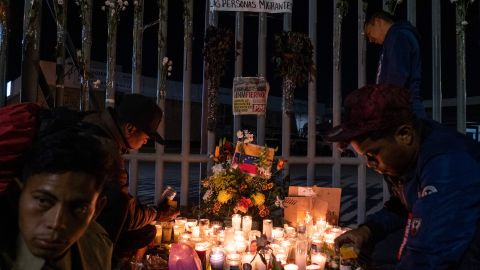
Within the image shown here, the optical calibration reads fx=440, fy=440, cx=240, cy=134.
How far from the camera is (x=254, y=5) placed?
608 centimetres

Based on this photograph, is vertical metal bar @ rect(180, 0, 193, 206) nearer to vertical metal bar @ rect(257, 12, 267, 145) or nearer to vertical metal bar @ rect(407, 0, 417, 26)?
vertical metal bar @ rect(257, 12, 267, 145)

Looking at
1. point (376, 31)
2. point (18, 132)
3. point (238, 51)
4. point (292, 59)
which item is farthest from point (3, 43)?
point (18, 132)

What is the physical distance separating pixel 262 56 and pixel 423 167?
4592 millimetres

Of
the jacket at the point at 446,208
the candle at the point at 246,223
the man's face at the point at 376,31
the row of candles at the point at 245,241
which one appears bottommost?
the row of candles at the point at 245,241

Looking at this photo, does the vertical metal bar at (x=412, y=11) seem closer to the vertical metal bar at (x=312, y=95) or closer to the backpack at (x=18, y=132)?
the vertical metal bar at (x=312, y=95)

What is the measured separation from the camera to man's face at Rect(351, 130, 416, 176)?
186 centimetres

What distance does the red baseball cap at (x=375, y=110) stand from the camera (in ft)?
5.91

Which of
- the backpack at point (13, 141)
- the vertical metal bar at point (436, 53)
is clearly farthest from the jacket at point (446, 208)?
the vertical metal bar at point (436, 53)

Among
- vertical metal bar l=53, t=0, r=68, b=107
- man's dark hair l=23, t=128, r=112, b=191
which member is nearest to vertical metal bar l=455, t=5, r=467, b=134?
vertical metal bar l=53, t=0, r=68, b=107

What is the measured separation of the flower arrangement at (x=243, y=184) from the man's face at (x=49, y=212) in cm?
359

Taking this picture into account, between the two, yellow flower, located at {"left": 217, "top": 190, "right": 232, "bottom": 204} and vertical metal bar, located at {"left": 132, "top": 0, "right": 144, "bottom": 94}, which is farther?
vertical metal bar, located at {"left": 132, "top": 0, "right": 144, "bottom": 94}

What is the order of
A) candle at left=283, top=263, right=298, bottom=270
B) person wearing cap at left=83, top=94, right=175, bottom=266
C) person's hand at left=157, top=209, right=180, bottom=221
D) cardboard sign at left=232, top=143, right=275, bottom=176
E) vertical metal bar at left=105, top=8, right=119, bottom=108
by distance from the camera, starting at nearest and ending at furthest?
1. person wearing cap at left=83, top=94, right=175, bottom=266
2. candle at left=283, top=263, right=298, bottom=270
3. person's hand at left=157, top=209, right=180, bottom=221
4. cardboard sign at left=232, top=143, right=275, bottom=176
5. vertical metal bar at left=105, top=8, right=119, bottom=108

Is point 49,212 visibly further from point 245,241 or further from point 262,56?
point 262,56

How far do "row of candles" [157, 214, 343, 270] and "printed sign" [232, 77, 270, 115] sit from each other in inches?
69.6
